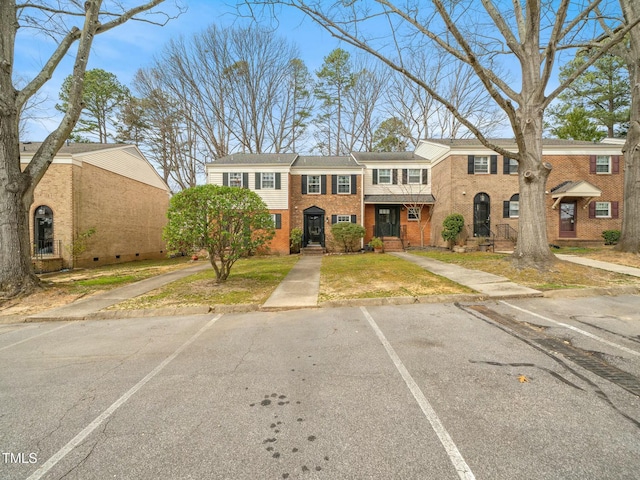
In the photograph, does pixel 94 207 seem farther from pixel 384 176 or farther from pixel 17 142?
pixel 384 176

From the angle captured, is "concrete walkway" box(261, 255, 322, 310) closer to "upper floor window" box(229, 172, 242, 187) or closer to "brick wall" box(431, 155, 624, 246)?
"upper floor window" box(229, 172, 242, 187)

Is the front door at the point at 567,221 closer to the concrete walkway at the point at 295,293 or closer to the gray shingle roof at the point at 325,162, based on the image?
the gray shingle roof at the point at 325,162

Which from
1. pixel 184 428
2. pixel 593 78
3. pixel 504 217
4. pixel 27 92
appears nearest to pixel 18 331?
pixel 184 428

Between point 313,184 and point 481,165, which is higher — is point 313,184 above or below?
below

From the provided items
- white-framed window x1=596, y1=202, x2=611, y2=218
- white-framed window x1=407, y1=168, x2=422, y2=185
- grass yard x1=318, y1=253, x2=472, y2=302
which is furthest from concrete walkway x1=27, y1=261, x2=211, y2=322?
white-framed window x1=596, y1=202, x2=611, y2=218

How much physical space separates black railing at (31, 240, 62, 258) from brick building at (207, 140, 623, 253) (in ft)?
29.5

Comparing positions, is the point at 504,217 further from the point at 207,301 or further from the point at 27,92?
the point at 27,92

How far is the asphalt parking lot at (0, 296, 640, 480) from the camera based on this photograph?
6.26ft

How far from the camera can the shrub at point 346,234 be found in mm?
18656

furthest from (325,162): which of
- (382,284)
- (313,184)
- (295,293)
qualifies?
(295,293)

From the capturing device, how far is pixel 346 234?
18.6 metres

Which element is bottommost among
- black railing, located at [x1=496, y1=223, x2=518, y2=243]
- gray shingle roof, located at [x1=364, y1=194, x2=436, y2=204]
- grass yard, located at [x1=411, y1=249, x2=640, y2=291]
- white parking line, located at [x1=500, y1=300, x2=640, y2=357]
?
white parking line, located at [x1=500, y1=300, x2=640, y2=357]

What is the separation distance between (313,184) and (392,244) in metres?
7.18

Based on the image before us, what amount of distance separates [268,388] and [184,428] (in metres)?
0.83
